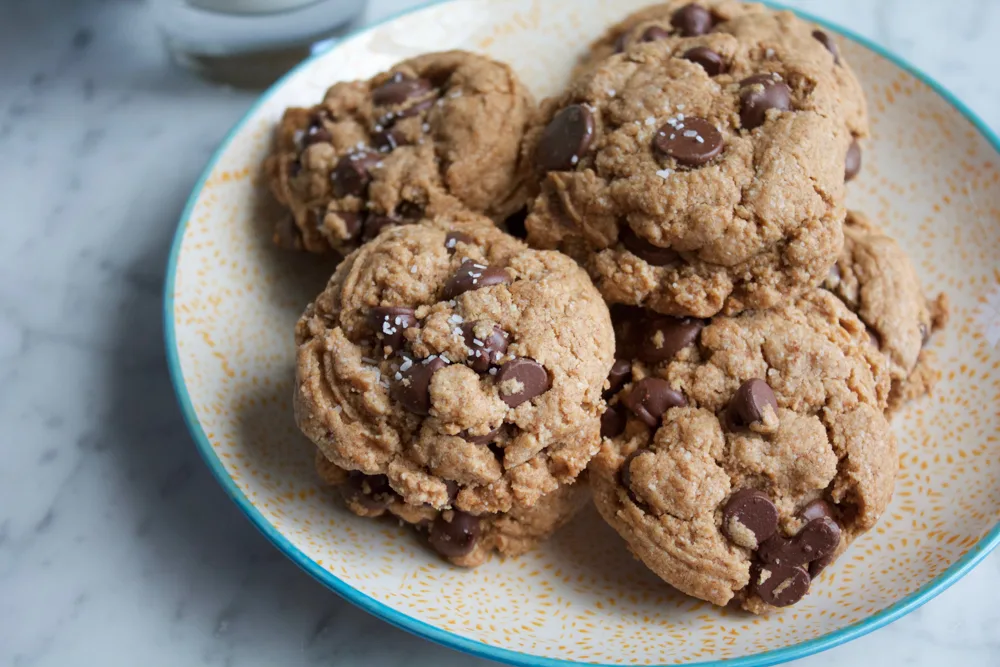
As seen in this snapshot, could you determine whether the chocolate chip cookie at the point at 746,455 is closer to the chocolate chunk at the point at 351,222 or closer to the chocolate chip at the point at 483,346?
the chocolate chip at the point at 483,346

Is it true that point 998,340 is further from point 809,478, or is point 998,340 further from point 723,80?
point 723,80

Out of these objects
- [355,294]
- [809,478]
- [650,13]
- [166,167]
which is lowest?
[166,167]

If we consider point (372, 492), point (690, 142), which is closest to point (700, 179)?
point (690, 142)

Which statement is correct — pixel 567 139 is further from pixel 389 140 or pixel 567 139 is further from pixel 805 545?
pixel 805 545

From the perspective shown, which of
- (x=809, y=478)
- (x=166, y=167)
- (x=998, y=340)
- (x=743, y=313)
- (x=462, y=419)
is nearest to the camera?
(x=462, y=419)

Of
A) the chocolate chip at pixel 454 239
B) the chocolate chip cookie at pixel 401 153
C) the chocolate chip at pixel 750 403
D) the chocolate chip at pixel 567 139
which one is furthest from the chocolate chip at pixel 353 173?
the chocolate chip at pixel 750 403

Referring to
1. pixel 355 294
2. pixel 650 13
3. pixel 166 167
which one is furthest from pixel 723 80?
pixel 166 167

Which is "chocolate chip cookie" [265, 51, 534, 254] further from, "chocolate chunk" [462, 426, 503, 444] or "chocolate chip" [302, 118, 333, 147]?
"chocolate chunk" [462, 426, 503, 444]
